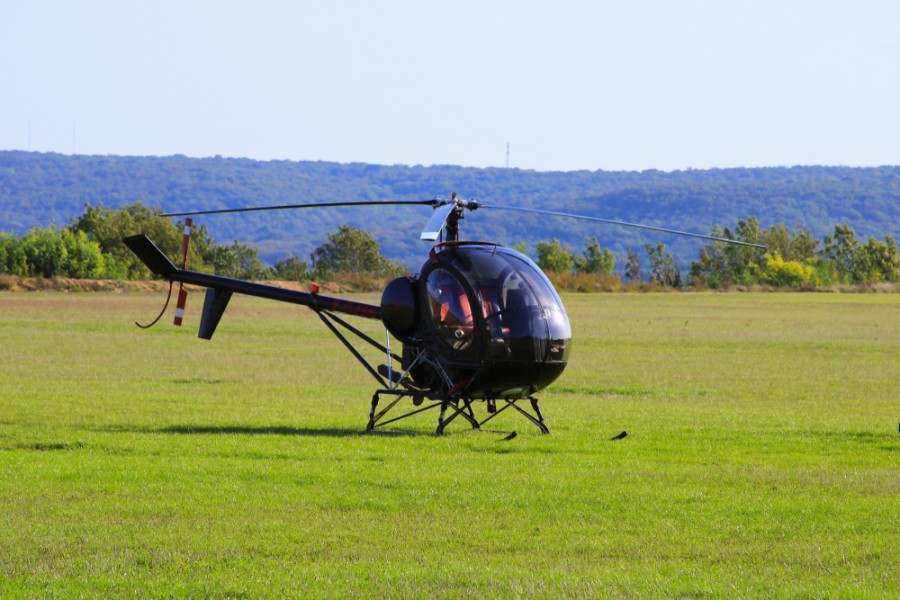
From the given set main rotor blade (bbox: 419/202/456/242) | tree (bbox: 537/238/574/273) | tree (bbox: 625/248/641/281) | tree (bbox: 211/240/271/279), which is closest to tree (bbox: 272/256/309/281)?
tree (bbox: 211/240/271/279)

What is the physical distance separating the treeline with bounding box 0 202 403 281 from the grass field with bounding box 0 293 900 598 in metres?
52.4

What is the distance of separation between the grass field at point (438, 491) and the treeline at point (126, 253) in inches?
2063

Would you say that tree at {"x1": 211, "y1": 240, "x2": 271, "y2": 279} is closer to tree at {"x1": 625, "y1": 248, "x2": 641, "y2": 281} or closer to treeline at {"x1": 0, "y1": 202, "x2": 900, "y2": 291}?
treeline at {"x1": 0, "y1": 202, "x2": 900, "y2": 291}

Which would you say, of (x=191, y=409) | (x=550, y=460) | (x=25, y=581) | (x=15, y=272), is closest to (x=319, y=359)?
(x=191, y=409)

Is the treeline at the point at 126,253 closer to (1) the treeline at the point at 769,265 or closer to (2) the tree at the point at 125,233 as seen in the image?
(2) the tree at the point at 125,233

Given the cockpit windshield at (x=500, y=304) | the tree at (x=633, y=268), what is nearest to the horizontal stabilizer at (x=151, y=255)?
the cockpit windshield at (x=500, y=304)

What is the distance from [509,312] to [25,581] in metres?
7.35

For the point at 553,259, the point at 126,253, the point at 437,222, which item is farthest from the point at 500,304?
the point at 553,259

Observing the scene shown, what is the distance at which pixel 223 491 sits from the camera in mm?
10500

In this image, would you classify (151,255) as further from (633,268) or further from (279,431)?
(633,268)

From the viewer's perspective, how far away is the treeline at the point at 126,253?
80.9 metres

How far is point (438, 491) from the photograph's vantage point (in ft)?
34.7

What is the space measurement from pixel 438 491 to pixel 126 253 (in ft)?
283

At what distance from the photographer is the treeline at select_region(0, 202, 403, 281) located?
8088 centimetres
